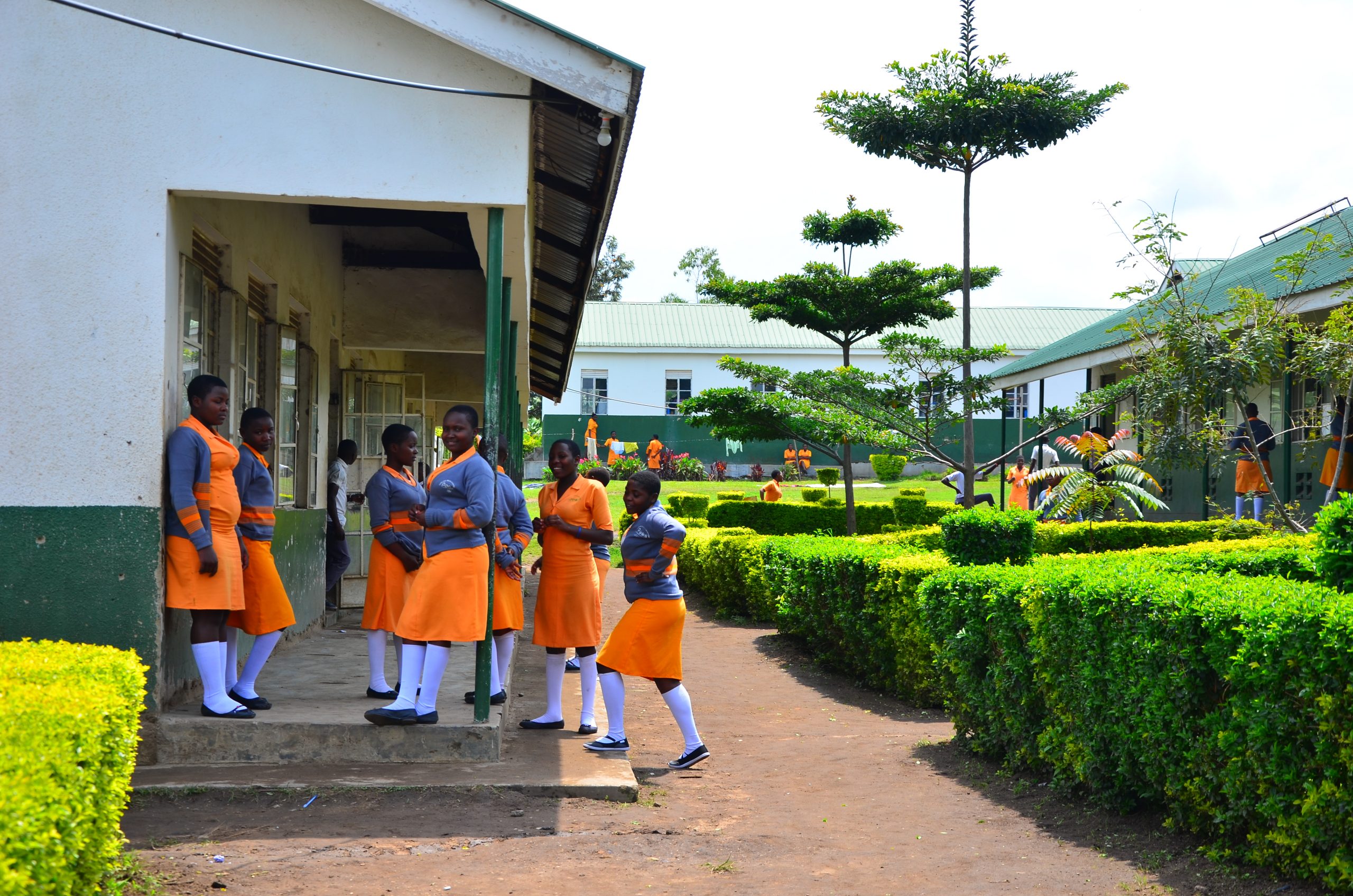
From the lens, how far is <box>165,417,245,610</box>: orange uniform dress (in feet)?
17.7

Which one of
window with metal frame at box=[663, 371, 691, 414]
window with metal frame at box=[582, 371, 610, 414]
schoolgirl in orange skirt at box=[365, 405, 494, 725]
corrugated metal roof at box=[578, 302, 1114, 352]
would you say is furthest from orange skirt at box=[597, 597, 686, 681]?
window with metal frame at box=[663, 371, 691, 414]

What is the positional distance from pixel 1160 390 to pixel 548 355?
8.45m

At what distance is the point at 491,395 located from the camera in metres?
5.88

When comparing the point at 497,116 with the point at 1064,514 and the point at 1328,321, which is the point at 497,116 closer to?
the point at 1328,321

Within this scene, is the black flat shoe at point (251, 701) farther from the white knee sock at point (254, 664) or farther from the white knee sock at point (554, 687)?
the white knee sock at point (554, 687)

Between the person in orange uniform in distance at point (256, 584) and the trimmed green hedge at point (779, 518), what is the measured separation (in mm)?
14080

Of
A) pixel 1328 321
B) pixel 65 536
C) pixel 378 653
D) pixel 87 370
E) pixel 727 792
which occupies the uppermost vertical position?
pixel 1328 321

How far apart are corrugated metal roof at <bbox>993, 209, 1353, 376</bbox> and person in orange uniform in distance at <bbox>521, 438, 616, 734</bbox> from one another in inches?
253

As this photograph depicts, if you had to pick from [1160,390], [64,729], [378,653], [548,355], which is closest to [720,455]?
[548,355]

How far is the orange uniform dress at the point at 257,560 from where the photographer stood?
5828mm

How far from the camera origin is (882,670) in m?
8.93

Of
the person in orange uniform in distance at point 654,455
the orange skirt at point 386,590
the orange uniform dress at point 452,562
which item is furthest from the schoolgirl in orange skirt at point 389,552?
the person in orange uniform in distance at point 654,455

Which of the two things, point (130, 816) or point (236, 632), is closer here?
point (130, 816)

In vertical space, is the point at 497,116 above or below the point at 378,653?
above
